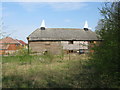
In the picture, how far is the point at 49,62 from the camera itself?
10281 millimetres

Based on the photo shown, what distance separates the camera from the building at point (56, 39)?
20.2m

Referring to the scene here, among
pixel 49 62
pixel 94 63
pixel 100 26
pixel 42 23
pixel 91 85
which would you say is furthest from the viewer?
pixel 42 23

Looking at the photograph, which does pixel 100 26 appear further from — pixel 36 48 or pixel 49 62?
pixel 36 48

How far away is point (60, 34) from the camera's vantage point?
22.0 meters

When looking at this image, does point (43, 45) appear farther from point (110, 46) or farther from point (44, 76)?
point (110, 46)

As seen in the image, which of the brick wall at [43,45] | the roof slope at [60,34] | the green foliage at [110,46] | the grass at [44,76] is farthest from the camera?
the roof slope at [60,34]

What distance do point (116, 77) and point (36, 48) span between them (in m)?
17.7

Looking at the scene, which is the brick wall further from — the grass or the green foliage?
the green foliage

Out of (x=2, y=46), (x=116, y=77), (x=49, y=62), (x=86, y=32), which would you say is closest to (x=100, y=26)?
(x=116, y=77)

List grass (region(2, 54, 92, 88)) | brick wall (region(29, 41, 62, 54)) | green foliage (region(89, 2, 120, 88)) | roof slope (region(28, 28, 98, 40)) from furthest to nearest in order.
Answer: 1. roof slope (region(28, 28, 98, 40))
2. brick wall (region(29, 41, 62, 54))
3. grass (region(2, 54, 92, 88))
4. green foliage (region(89, 2, 120, 88))

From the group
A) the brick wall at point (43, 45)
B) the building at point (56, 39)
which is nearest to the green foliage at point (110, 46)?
the building at point (56, 39)

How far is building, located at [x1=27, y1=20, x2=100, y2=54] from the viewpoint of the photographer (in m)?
20.2

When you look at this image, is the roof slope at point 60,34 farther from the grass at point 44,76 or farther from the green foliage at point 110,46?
the green foliage at point 110,46

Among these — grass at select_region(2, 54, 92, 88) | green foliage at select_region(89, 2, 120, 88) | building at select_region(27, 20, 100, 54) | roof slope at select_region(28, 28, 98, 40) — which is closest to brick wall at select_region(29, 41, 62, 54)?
building at select_region(27, 20, 100, 54)
